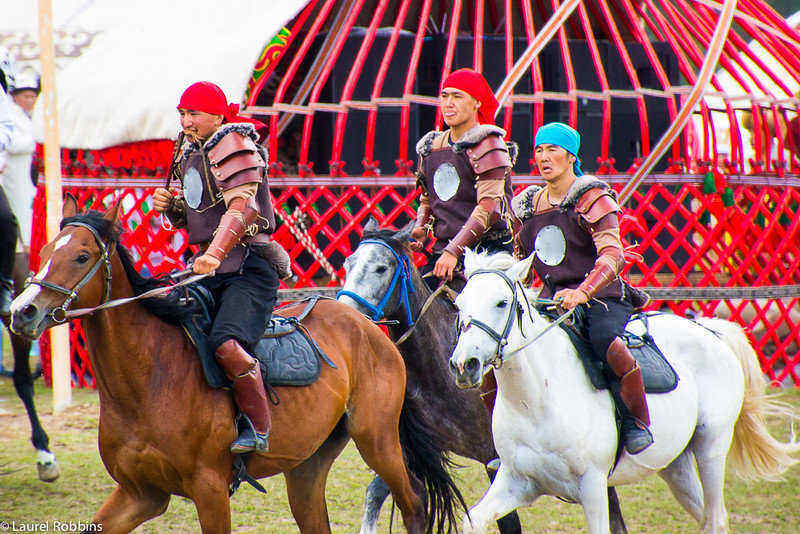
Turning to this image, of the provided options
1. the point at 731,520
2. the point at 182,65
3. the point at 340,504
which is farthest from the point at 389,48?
the point at 731,520

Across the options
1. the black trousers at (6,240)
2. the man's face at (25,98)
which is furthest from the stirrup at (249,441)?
the man's face at (25,98)

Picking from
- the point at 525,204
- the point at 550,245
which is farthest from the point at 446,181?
the point at 550,245

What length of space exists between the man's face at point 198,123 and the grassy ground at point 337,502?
2.19 metres

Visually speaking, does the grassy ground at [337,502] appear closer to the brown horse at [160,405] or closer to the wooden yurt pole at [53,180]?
the wooden yurt pole at [53,180]

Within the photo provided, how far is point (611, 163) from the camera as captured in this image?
8.30 m

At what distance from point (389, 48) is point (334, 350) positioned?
4.99 m

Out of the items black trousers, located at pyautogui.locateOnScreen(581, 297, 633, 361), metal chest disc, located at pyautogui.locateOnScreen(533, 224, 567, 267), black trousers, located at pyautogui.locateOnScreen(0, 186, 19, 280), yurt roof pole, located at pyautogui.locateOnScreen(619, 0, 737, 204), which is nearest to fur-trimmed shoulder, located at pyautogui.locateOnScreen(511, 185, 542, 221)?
metal chest disc, located at pyautogui.locateOnScreen(533, 224, 567, 267)

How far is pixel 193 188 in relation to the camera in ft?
11.8

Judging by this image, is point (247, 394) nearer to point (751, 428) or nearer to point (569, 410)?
point (569, 410)

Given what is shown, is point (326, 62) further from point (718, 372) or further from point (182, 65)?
point (718, 372)

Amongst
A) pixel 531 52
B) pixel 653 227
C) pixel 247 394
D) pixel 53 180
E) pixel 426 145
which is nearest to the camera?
pixel 247 394

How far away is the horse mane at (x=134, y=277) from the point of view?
319 centimetres

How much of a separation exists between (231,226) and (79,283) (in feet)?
1.83

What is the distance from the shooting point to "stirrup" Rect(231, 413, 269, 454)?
335 centimetres
